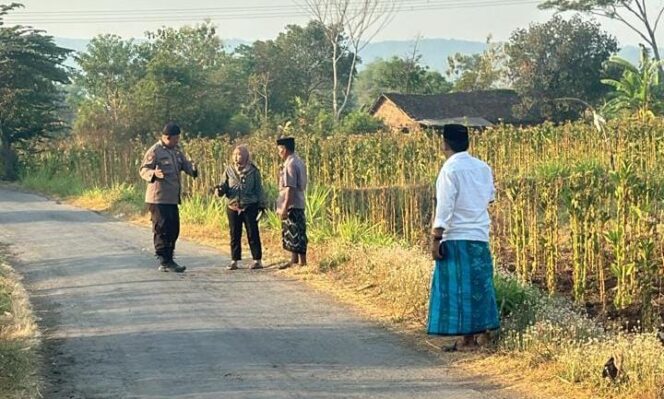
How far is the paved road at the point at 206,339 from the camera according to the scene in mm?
7184

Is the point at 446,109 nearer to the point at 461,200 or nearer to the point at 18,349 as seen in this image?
the point at 461,200

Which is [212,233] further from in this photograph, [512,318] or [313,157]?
[512,318]

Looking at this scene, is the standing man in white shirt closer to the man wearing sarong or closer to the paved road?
the paved road

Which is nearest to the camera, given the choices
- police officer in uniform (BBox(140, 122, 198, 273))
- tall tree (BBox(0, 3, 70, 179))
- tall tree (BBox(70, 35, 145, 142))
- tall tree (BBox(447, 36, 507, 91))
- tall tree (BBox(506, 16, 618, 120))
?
police officer in uniform (BBox(140, 122, 198, 273))

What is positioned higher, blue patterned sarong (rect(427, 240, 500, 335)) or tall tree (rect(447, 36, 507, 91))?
tall tree (rect(447, 36, 507, 91))

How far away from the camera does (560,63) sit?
49.4 meters

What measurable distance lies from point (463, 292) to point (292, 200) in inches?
201

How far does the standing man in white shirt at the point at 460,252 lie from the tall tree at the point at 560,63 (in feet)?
139

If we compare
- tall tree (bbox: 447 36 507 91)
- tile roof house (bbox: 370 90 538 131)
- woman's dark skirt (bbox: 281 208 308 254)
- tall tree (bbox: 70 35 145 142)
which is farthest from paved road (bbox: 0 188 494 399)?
tall tree (bbox: 447 36 507 91)

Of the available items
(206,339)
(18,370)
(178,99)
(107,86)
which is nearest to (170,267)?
(206,339)

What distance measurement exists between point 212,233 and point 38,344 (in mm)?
8446

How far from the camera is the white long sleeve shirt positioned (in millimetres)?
8016

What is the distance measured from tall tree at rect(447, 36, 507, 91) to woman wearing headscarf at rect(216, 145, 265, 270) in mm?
52019

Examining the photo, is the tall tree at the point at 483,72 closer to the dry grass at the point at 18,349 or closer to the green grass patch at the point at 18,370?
the dry grass at the point at 18,349
